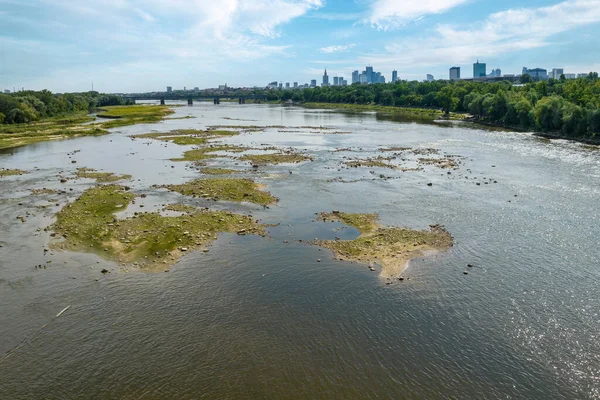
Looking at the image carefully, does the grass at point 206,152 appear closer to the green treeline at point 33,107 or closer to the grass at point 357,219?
the grass at point 357,219

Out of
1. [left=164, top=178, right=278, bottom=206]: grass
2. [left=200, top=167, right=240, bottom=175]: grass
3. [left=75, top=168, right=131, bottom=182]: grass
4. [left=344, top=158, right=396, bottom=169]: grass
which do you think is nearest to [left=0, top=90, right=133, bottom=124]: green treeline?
[left=75, top=168, right=131, bottom=182]: grass

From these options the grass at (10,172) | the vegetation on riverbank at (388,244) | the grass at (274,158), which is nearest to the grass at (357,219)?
the vegetation on riverbank at (388,244)

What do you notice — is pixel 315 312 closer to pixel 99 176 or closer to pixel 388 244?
pixel 388 244

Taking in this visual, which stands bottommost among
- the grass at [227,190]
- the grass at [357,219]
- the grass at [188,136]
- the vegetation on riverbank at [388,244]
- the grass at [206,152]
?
the vegetation on riverbank at [388,244]

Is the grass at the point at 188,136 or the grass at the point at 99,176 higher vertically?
the grass at the point at 188,136

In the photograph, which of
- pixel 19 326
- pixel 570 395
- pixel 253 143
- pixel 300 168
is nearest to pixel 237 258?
pixel 19 326

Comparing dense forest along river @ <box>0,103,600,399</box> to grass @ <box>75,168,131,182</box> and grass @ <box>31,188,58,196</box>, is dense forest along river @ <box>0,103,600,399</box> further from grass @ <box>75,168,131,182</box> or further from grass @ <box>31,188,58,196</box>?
grass @ <box>75,168,131,182</box>
